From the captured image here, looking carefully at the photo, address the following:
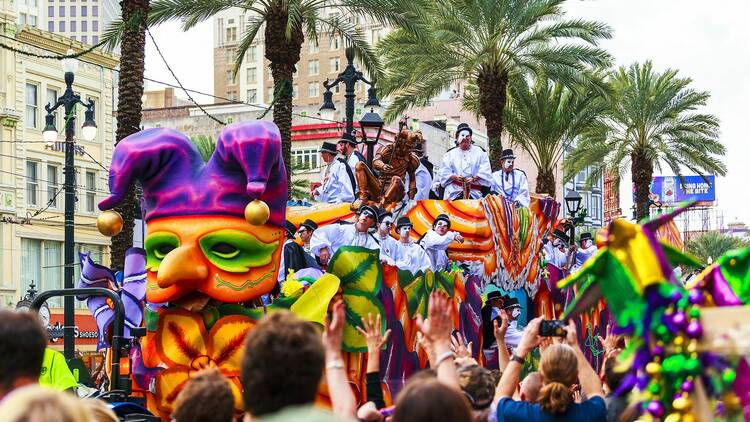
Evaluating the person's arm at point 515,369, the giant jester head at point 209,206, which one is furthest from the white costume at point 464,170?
the person's arm at point 515,369

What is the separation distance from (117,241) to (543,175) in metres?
18.7

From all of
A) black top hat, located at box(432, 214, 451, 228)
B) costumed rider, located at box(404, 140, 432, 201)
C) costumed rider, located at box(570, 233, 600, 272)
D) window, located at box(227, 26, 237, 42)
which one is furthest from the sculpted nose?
window, located at box(227, 26, 237, 42)

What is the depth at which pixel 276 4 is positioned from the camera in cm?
1989

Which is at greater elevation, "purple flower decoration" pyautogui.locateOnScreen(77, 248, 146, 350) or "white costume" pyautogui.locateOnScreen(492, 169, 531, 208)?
"white costume" pyautogui.locateOnScreen(492, 169, 531, 208)

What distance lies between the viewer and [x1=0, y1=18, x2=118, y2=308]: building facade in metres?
41.2

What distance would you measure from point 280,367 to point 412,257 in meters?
10.4

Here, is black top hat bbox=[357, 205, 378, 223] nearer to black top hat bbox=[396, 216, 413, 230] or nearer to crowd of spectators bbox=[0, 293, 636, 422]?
black top hat bbox=[396, 216, 413, 230]

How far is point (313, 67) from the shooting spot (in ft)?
317

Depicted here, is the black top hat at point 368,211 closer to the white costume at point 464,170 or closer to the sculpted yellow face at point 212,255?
the white costume at point 464,170

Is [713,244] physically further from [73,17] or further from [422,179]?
[73,17]

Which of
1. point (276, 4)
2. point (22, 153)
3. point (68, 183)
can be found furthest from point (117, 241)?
A: point (22, 153)

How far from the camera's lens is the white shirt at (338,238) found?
13453mm

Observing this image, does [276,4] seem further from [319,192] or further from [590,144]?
[590,144]

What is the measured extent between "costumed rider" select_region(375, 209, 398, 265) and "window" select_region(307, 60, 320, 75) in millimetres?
82227
